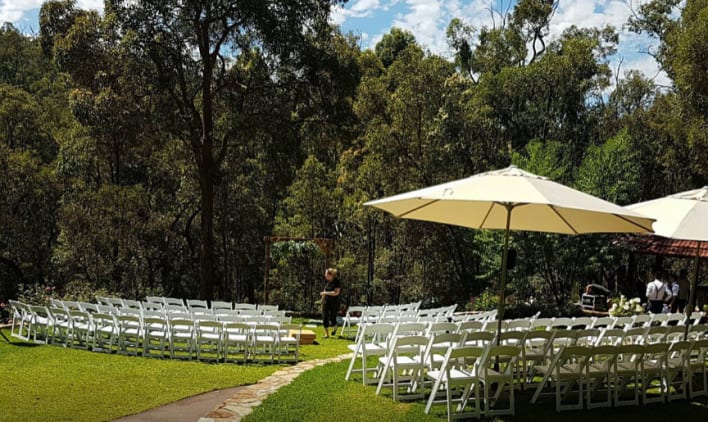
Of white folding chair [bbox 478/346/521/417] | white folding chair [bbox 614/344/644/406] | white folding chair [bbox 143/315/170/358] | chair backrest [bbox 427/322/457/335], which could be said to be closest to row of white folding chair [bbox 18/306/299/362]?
white folding chair [bbox 143/315/170/358]

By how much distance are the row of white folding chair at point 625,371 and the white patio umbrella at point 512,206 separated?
907 mm

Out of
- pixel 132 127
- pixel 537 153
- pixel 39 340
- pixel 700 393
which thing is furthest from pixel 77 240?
pixel 700 393

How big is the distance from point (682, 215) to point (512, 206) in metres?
2.10

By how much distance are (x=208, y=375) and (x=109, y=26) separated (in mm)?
12260

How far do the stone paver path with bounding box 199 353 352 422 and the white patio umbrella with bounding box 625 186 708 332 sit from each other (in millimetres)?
4767

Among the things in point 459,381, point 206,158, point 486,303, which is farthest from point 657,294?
point 206,158

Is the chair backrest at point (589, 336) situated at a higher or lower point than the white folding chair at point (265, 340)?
higher

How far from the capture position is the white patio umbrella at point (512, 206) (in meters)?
5.57

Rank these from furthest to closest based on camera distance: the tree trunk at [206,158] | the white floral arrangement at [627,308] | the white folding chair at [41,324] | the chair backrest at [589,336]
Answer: the tree trunk at [206,158] → the white floral arrangement at [627,308] → the white folding chair at [41,324] → the chair backrest at [589,336]

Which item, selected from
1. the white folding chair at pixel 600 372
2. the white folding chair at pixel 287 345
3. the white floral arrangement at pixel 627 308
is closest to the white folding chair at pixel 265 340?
the white folding chair at pixel 287 345

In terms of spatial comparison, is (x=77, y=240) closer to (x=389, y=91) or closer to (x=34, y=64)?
(x=389, y=91)

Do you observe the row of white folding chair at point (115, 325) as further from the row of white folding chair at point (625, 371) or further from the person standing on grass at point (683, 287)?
the person standing on grass at point (683, 287)

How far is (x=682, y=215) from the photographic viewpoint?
267 inches

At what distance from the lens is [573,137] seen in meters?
22.4
